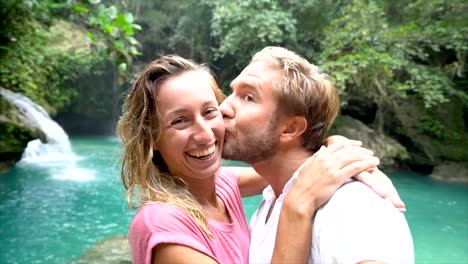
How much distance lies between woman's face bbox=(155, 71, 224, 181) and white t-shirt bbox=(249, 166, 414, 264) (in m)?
0.47

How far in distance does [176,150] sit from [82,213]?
5.84 m

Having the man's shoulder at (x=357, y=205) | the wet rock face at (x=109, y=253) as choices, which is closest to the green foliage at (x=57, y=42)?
the wet rock face at (x=109, y=253)

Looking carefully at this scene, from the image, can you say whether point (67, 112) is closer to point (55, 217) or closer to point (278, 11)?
point (278, 11)

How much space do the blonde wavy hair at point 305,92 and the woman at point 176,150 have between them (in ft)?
0.83

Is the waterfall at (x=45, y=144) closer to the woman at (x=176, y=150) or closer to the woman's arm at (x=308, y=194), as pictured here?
the woman at (x=176, y=150)

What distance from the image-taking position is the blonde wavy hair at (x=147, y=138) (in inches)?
58.2

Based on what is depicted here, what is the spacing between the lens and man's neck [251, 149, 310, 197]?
5.24 feet

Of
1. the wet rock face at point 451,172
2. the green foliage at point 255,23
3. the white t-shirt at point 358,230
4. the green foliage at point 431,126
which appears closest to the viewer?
the white t-shirt at point 358,230

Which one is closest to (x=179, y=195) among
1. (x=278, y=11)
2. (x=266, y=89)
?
(x=266, y=89)

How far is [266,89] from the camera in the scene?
1.54m

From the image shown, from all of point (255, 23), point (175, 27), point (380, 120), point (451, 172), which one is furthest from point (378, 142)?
point (175, 27)

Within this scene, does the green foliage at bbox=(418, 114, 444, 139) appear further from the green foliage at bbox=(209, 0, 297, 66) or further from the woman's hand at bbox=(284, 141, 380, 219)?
the woman's hand at bbox=(284, 141, 380, 219)

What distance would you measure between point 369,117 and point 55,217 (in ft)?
31.5

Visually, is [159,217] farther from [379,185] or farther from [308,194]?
[379,185]
